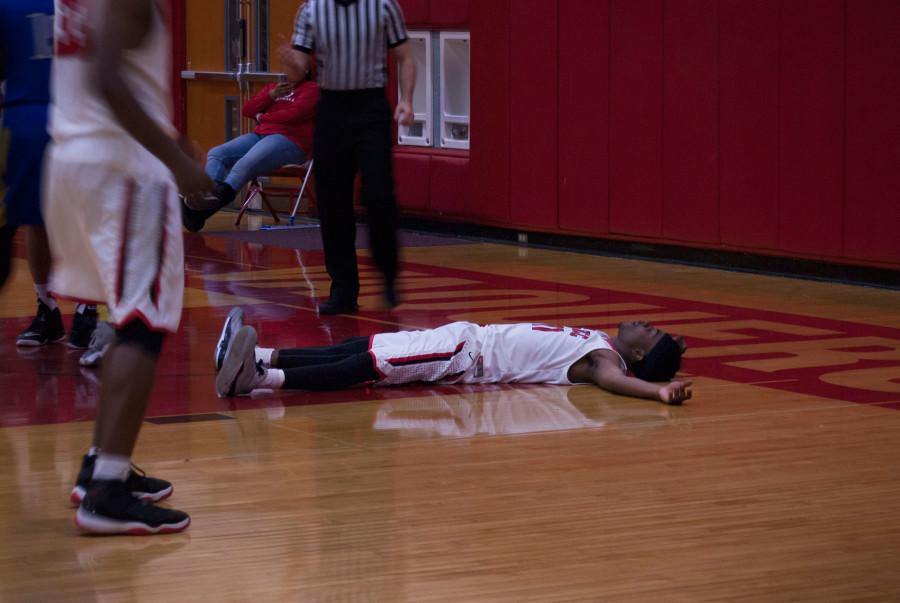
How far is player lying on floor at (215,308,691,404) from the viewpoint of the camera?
563cm

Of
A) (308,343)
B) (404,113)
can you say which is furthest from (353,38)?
(308,343)

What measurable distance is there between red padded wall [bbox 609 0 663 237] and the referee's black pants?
119 inches

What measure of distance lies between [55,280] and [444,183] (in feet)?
28.3

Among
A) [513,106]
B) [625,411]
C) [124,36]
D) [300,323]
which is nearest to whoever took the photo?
[124,36]

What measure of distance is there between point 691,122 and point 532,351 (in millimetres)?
4694

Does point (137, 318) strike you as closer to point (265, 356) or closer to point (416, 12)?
point (265, 356)

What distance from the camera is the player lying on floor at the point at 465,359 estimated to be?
5.63m

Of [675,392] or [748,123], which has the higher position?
[748,123]

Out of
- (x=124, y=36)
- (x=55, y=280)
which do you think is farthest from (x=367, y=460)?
(x=124, y=36)

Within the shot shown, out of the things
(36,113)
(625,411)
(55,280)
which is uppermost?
(36,113)

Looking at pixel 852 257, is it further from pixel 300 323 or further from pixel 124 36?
pixel 124 36

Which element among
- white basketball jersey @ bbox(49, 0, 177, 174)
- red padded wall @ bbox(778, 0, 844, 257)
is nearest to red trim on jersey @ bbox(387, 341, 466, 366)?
white basketball jersey @ bbox(49, 0, 177, 174)

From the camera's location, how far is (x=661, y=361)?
5699 mm

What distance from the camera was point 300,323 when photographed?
7535 mm
